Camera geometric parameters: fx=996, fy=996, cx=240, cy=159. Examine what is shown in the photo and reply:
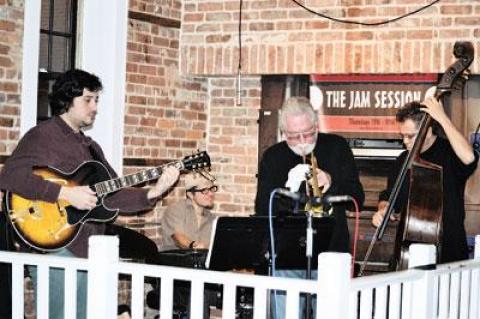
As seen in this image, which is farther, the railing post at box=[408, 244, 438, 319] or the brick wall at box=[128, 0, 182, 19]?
the brick wall at box=[128, 0, 182, 19]

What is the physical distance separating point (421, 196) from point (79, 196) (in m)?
1.76

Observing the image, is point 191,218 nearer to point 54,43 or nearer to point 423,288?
point 54,43

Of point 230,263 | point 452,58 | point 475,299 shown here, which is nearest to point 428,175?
point 475,299

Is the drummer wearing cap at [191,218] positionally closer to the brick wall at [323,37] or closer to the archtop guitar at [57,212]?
the brick wall at [323,37]

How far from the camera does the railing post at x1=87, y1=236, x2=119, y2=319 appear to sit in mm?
3844

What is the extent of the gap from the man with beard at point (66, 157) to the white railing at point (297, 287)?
97cm

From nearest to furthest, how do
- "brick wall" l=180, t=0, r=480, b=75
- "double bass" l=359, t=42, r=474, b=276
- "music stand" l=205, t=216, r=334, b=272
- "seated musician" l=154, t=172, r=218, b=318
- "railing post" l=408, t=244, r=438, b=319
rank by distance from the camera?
"railing post" l=408, t=244, r=438, b=319 < "music stand" l=205, t=216, r=334, b=272 < "double bass" l=359, t=42, r=474, b=276 < "brick wall" l=180, t=0, r=480, b=75 < "seated musician" l=154, t=172, r=218, b=318

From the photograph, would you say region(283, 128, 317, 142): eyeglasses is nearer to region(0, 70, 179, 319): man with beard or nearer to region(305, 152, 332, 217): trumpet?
region(305, 152, 332, 217): trumpet

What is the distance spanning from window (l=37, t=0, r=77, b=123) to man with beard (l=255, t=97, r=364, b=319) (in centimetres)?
209

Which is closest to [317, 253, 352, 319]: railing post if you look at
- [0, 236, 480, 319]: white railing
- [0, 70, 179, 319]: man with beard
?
[0, 236, 480, 319]: white railing

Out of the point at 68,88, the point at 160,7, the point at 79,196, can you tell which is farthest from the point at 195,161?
the point at 160,7

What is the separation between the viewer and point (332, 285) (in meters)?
3.19

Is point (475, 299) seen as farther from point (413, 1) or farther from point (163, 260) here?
point (413, 1)

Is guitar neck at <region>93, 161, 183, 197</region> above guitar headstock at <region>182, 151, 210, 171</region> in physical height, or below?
below
